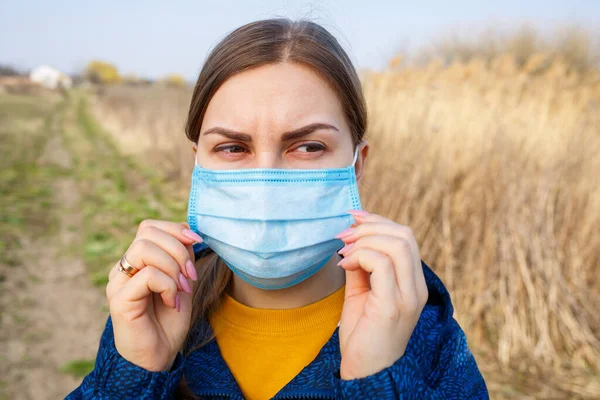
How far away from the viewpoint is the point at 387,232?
1187 mm

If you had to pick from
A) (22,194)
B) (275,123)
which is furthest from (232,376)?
(22,194)

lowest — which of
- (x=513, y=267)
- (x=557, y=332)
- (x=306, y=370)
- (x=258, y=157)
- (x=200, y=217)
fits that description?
(x=557, y=332)

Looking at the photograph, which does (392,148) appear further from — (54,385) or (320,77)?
(54,385)

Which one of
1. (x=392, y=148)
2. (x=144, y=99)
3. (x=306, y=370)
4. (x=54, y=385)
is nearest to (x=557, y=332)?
(x=392, y=148)

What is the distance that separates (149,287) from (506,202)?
3.40m

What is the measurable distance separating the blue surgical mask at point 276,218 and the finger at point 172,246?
17 cm

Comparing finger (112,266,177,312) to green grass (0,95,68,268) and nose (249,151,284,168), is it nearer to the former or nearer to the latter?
nose (249,151,284,168)

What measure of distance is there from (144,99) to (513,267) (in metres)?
15.7

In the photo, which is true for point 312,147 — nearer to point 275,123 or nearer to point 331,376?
point 275,123

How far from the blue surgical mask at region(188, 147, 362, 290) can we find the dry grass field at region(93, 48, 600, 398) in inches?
111

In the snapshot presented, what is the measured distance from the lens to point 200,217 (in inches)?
58.1

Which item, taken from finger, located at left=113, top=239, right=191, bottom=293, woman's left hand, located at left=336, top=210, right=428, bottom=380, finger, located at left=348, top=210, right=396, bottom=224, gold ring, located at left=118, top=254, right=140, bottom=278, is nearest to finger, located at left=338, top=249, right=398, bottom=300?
woman's left hand, located at left=336, top=210, right=428, bottom=380

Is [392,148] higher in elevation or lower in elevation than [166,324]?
higher

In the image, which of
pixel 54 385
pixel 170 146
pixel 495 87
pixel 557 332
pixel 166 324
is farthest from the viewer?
pixel 170 146
